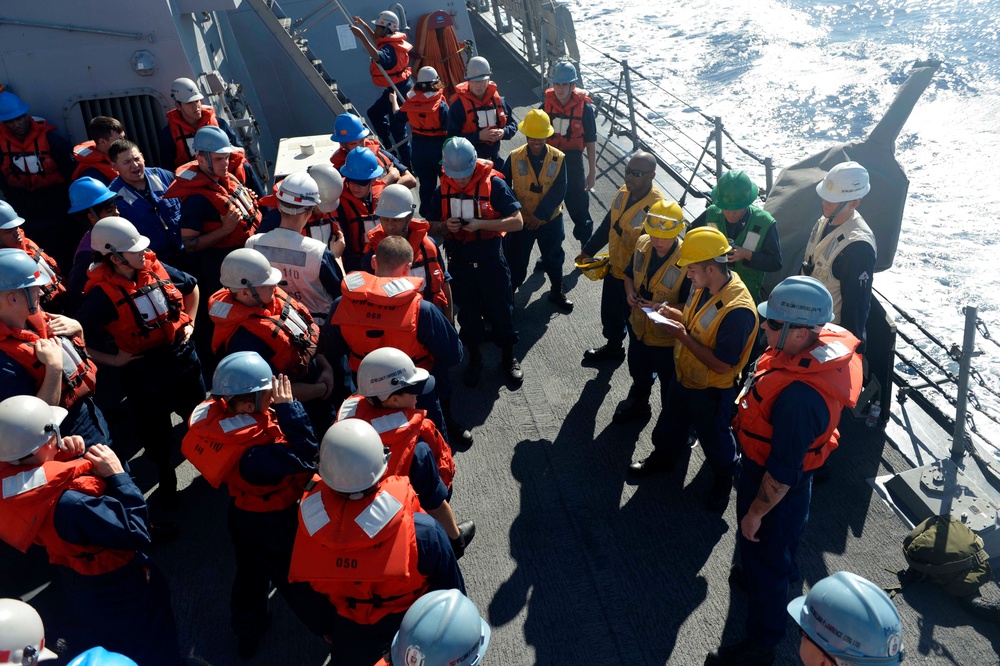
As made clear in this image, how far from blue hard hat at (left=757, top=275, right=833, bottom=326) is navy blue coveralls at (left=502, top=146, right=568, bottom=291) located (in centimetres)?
346

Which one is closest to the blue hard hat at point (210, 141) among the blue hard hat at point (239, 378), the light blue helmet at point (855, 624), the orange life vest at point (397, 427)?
the blue hard hat at point (239, 378)

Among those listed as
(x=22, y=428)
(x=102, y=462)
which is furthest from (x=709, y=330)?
(x=22, y=428)

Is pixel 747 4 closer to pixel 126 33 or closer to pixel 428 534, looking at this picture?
pixel 126 33

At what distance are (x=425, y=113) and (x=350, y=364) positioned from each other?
4.53m

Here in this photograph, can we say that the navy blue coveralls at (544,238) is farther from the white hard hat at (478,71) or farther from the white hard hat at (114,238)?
the white hard hat at (114,238)

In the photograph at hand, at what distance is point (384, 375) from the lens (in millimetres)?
3512

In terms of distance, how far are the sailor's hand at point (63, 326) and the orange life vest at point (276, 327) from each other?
2.65ft

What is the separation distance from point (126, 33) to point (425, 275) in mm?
4485

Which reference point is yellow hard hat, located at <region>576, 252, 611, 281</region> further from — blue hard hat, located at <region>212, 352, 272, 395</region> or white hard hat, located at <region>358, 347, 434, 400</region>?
blue hard hat, located at <region>212, 352, 272, 395</region>

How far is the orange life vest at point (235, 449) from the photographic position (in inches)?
139

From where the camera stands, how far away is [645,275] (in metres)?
5.39

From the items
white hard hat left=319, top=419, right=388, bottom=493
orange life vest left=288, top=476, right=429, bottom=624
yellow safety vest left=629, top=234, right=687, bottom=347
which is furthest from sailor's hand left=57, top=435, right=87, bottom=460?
yellow safety vest left=629, top=234, right=687, bottom=347

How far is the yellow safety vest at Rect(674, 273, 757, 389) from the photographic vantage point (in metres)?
4.41

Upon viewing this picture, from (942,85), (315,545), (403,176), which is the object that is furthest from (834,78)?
(315,545)
